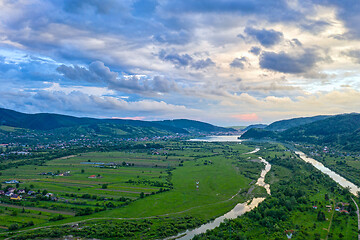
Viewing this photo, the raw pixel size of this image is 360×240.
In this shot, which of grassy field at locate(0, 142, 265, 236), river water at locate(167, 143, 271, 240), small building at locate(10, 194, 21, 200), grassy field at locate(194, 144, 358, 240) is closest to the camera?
grassy field at locate(194, 144, 358, 240)

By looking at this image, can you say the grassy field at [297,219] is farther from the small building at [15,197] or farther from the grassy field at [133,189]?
the small building at [15,197]

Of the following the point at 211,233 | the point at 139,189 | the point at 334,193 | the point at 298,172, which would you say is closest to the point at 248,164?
the point at 298,172

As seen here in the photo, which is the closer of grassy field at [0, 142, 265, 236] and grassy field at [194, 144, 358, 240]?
grassy field at [194, 144, 358, 240]

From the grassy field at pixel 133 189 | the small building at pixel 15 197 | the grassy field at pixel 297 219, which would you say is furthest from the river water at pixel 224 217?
the small building at pixel 15 197

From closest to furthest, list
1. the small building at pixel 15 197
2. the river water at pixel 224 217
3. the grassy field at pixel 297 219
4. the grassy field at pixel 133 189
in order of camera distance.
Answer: the grassy field at pixel 297 219 → the river water at pixel 224 217 → the grassy field at pixel 133 189 → the small building at pixel 15 197

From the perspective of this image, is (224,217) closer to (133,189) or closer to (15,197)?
(133,189)

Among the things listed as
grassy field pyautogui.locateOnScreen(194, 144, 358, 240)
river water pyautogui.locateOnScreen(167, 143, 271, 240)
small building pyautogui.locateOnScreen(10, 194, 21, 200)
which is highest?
grassy field pyautogui.locateOnScreen(194, 144, 358, 240)

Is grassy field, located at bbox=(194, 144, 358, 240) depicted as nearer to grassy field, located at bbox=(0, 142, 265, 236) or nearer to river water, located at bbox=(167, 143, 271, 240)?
river water, located at bbox=(167, 143, 271, 240)

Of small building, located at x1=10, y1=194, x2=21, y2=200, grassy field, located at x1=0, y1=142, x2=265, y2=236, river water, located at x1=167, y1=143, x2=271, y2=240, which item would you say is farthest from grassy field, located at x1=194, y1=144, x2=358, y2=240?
small building, located at x1=10, y1=194, x2=21, y2=200

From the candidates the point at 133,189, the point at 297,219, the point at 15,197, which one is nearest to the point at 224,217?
the point at 297,219
